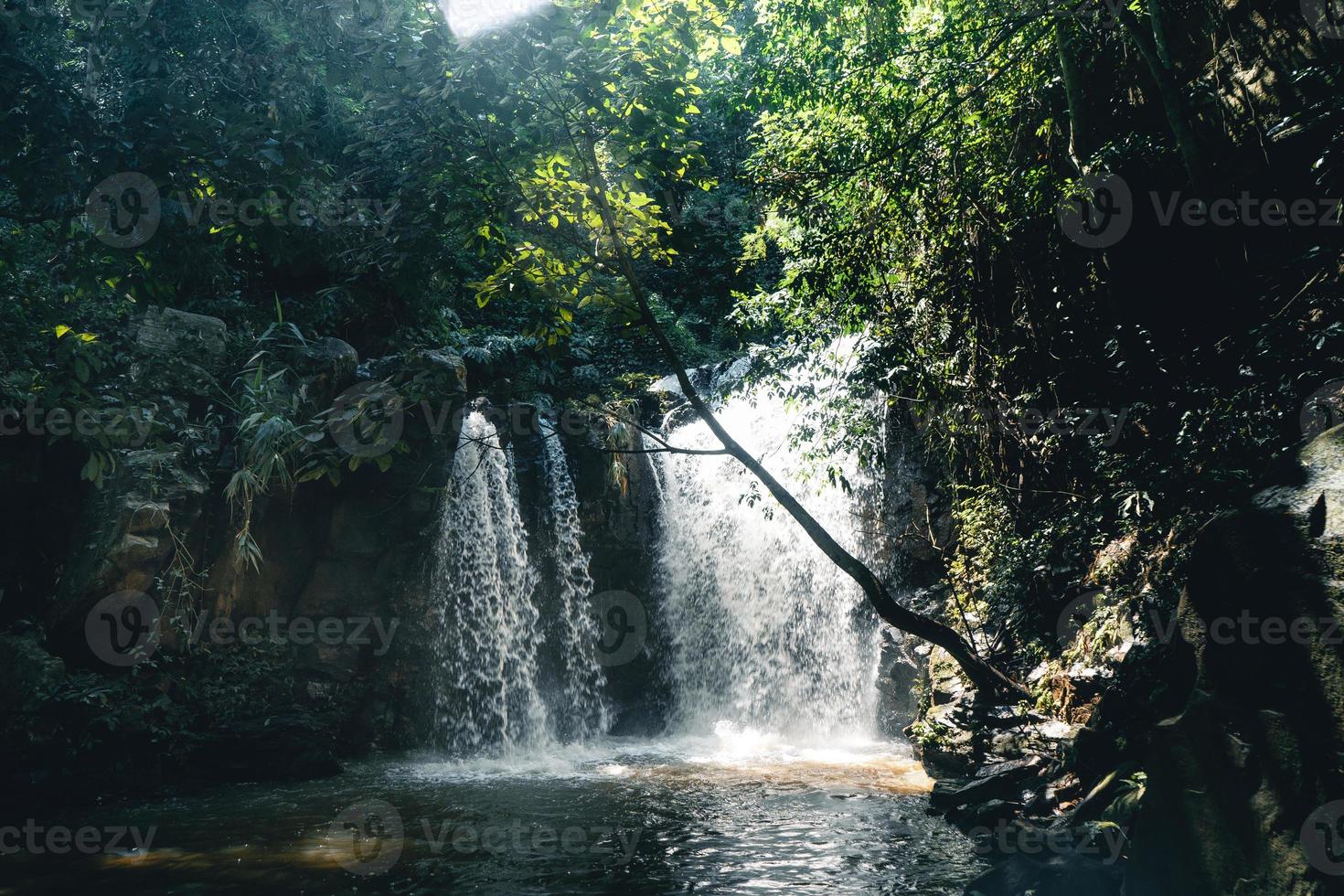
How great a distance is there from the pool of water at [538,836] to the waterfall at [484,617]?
1932 mm

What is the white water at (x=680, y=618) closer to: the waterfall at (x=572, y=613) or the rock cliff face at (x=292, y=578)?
the waterfall at (x=572, y=613)

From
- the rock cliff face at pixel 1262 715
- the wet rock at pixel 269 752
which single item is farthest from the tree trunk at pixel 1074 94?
the wet rock at pixel 269 752

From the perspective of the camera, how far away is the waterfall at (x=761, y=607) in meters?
11.3

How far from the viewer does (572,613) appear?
12.6 metres

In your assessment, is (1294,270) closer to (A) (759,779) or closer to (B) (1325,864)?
(B) (1325,864)

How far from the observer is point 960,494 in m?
9.16

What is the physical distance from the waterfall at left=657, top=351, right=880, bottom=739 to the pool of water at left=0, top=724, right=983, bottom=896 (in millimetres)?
2220

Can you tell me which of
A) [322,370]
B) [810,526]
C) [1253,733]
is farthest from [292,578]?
[1253,733]

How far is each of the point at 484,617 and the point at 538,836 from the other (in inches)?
220

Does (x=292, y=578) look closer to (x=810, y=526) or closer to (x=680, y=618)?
(x=680, y=618)

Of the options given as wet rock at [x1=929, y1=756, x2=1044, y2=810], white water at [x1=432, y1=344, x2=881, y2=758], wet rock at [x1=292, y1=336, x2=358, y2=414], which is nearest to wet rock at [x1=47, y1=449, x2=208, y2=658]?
wet rock at [x1=292, y1=336, x2=358, y2=414]

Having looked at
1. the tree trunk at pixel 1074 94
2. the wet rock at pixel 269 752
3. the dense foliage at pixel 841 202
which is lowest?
the wet rock at pixel 269 752

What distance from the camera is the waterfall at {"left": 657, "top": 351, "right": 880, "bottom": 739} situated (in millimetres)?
11336

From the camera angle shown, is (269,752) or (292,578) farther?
(292,578)
